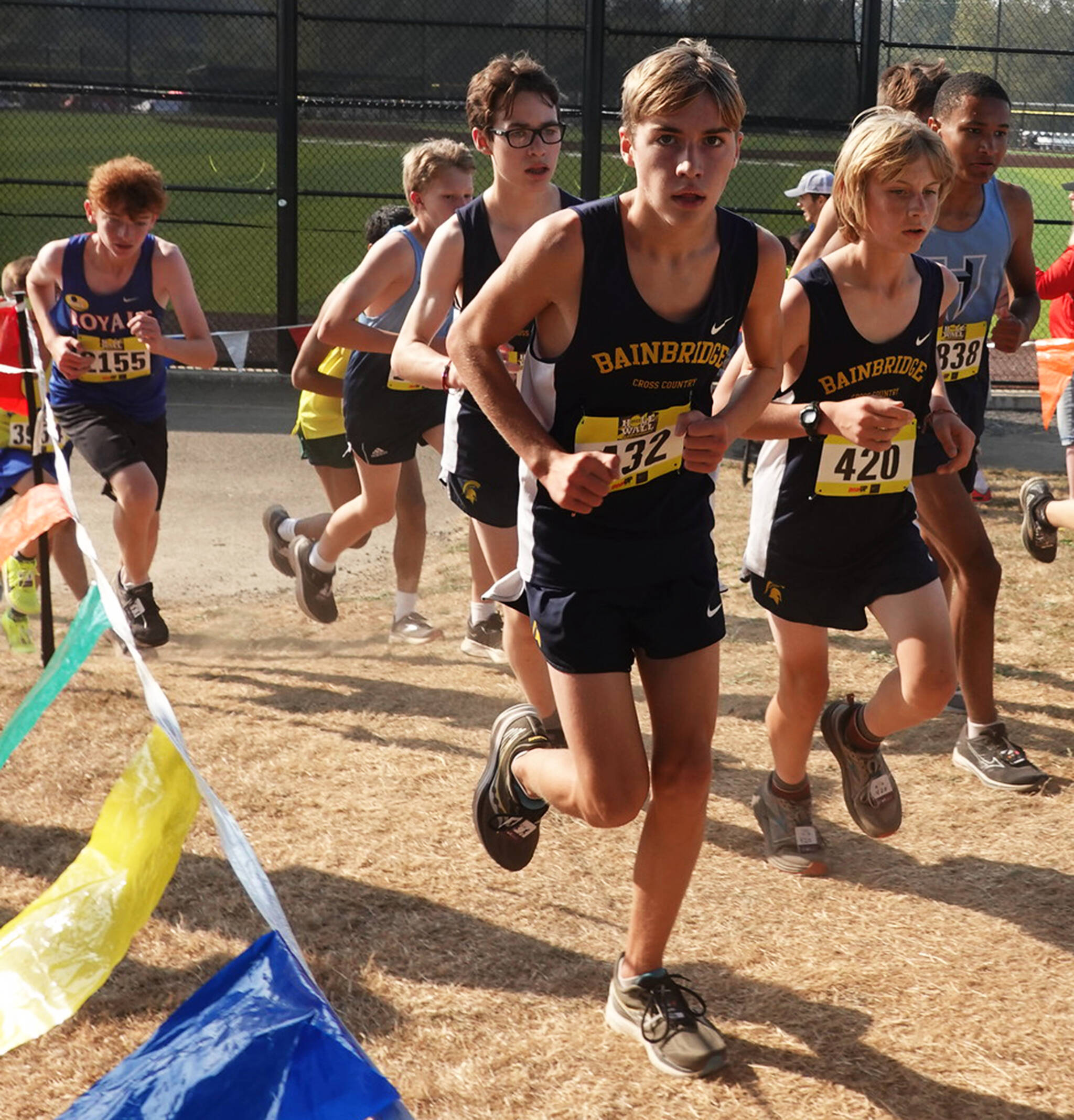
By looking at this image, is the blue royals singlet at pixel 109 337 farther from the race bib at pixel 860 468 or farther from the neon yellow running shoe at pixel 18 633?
the race bib at pixel 860 468

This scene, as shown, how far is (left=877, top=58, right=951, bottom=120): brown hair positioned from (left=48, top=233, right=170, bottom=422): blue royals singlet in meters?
2.87

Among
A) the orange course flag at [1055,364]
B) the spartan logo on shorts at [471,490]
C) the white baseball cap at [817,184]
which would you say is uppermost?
the white baseball cap at [817,184]

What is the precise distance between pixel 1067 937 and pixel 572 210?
7.08 ft

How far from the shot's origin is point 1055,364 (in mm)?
6672

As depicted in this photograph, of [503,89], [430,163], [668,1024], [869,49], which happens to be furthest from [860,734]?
[869,49]

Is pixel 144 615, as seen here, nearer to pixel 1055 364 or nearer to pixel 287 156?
pixel 1055 364

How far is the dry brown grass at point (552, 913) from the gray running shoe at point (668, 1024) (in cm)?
4

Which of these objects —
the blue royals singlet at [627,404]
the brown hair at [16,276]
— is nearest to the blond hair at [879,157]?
the blue royals singlet at [627,404]

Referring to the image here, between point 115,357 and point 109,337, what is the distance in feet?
0.27

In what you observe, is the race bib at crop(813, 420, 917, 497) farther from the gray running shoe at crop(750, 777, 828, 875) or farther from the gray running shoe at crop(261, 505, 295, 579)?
the gray running shoe at crop(261, 505, 295, 579)

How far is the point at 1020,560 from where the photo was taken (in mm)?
7461

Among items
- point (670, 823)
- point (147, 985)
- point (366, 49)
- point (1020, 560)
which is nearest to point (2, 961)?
point (147, 985)

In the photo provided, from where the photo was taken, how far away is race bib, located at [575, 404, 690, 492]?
115 inches

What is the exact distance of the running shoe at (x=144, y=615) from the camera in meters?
5.86
